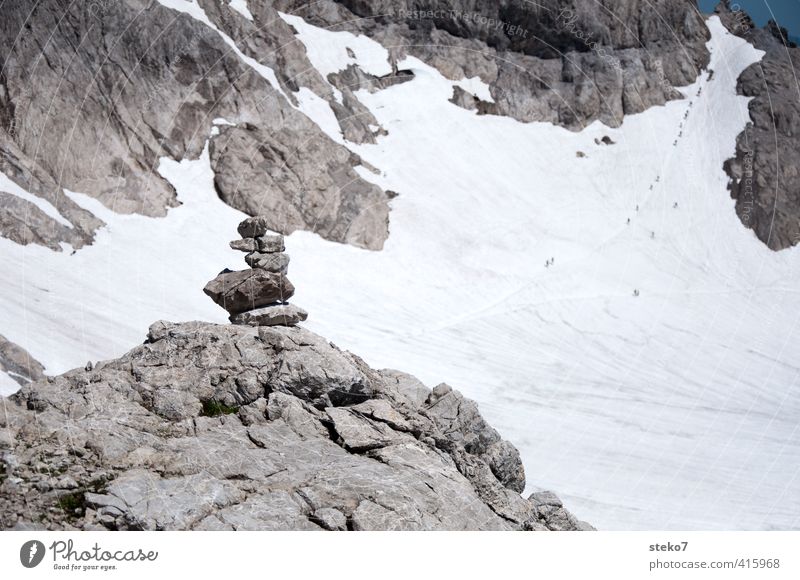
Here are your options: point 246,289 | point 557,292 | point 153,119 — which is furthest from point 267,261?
point 557,292

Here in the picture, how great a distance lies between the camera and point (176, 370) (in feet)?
65.5

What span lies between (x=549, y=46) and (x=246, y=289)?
253 feet

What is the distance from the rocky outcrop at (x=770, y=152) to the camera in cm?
8100

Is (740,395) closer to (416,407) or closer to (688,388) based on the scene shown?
(688,388)

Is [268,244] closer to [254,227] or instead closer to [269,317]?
[254,227]

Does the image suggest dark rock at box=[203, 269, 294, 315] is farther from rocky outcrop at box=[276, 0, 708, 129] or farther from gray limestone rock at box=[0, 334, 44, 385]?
rocky outcrop at box=[276, 0, 708, 129]

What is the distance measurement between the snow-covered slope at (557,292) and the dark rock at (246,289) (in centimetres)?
1176

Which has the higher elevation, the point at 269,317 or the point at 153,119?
the point at 153,119

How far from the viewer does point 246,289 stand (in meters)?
23.3

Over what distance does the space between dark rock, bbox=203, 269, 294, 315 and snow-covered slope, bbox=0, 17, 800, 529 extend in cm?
1176

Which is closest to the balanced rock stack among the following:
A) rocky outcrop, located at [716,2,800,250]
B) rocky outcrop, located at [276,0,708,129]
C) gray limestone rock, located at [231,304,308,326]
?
gray limestone rock, located at [231,304,308,326]

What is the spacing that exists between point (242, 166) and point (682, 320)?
33.4m

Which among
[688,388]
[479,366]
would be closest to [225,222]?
[479,366]

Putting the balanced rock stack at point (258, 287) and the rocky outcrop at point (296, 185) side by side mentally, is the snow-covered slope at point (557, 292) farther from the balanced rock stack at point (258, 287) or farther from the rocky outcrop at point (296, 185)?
the balanced rock stack at point (258, 287)
